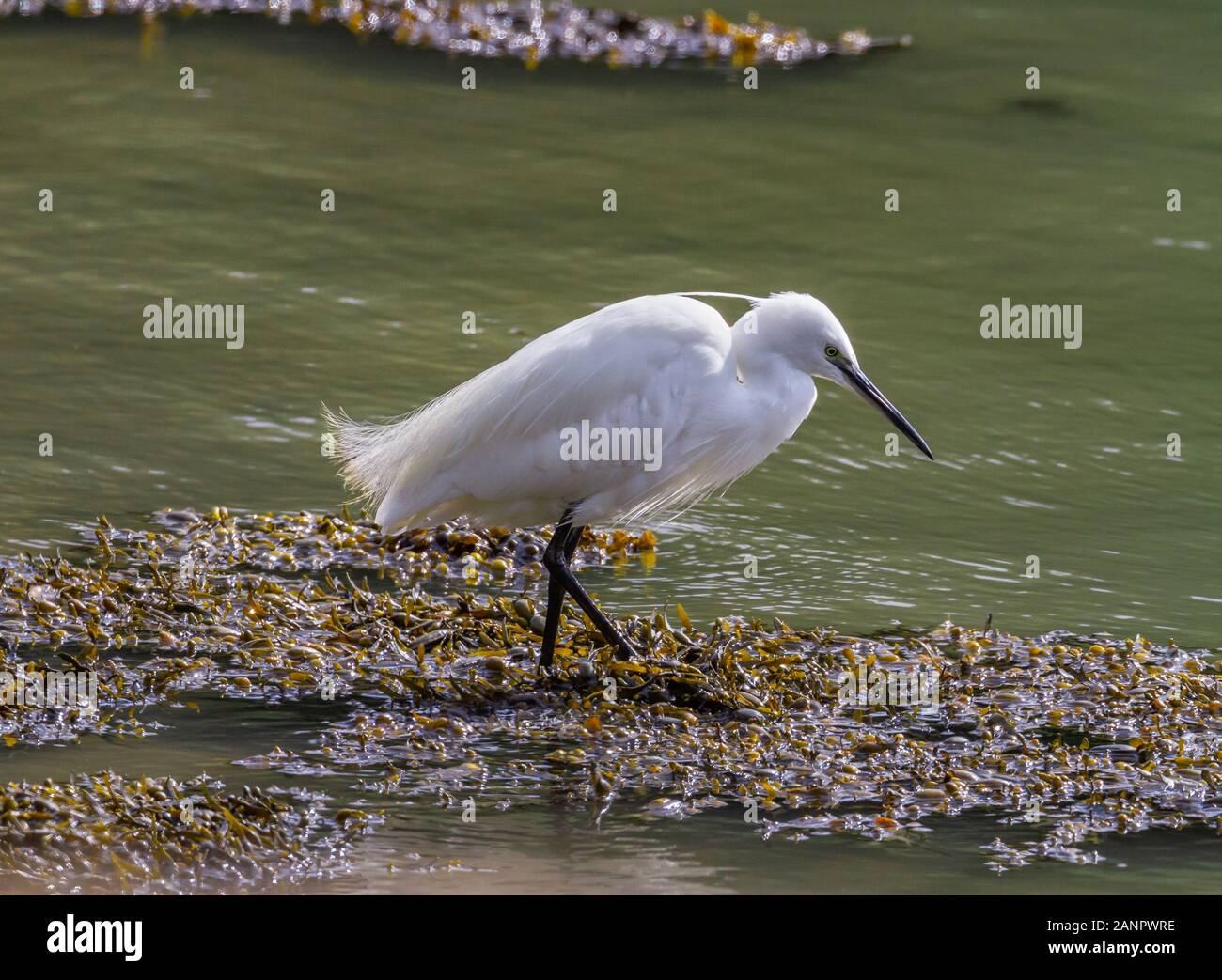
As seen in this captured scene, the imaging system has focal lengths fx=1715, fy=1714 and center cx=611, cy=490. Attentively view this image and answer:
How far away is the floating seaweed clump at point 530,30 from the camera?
1576 cm

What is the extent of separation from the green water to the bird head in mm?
1391

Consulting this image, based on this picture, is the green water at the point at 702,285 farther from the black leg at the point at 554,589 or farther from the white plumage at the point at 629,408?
the white plumage at the point at 629,408

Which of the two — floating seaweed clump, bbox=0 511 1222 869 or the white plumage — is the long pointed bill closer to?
the white plumage

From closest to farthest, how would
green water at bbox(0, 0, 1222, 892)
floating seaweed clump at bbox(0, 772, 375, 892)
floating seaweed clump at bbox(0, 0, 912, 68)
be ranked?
floating seaweed clump at bbox(0, 772, 375, 892)
green water at bbox(0, 0, 1222, 892)
floating seaweed clump at bbox(0, 0, 912, 68)

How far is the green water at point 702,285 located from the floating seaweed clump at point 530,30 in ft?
1.23

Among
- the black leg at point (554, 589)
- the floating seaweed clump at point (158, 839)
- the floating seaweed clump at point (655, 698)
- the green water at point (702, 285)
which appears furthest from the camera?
the green water at point (702, 285)

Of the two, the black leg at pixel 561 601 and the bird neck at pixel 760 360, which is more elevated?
the bird neck at pixel 760 360

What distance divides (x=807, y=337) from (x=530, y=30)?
35.7 ft

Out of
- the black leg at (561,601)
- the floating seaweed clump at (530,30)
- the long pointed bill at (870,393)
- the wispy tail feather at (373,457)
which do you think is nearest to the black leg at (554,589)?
the black leg at (561,601)

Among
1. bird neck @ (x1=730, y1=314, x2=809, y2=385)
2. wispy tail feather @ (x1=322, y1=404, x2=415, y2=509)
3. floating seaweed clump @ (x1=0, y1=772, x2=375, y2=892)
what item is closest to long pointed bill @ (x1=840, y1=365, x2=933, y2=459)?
bird neck @ (x1=730, y1=314, x2=809, y2=385)

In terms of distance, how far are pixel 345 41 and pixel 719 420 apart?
419 inches

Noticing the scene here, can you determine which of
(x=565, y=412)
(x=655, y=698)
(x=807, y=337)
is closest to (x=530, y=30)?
(x=565, y=412)

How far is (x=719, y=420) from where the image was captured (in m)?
6.04

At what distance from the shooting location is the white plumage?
19.9ft
